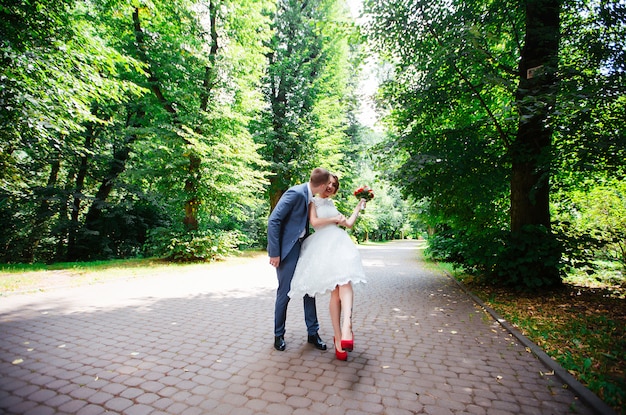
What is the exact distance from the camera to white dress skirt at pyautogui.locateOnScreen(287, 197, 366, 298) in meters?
3.23

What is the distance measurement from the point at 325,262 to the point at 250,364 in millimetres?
1382

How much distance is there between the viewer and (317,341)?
12.1 feet

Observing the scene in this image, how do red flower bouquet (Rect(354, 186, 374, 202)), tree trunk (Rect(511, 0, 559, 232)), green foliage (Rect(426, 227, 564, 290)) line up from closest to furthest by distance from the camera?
1. red flower bouquet (Rect(354, 186, 374, 202))
2. tree trunk (Rect(511, 0, 559, 232))
3. green foliage (Rect(426, 227, 564, 290))

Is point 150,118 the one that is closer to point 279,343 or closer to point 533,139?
point 279,343

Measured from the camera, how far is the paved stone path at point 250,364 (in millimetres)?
2471

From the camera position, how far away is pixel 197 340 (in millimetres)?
3893

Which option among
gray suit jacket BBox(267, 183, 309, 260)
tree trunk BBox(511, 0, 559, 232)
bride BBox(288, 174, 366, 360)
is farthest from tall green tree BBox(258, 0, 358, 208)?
bride BBox(288, 174, 366, 360)

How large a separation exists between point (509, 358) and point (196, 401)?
3.44 metres

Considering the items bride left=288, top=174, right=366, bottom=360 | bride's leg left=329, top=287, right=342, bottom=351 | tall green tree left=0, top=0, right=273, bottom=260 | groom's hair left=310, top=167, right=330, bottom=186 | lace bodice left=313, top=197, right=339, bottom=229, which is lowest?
bride's leg left=329, top=287, right=342, bottom=351

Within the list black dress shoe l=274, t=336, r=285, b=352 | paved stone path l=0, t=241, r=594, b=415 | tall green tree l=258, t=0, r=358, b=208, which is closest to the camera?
paved stone path l=0, t=241, r=594, b=415

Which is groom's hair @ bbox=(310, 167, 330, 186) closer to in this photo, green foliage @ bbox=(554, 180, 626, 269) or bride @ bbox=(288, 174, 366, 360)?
bride @ bbox=(288, 174, 366, 360)

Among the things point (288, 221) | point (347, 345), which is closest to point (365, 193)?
point (288, 221)

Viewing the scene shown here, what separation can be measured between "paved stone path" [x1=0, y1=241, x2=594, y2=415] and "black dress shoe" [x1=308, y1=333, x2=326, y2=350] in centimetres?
12

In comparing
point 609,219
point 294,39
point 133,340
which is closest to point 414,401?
point 133,340
